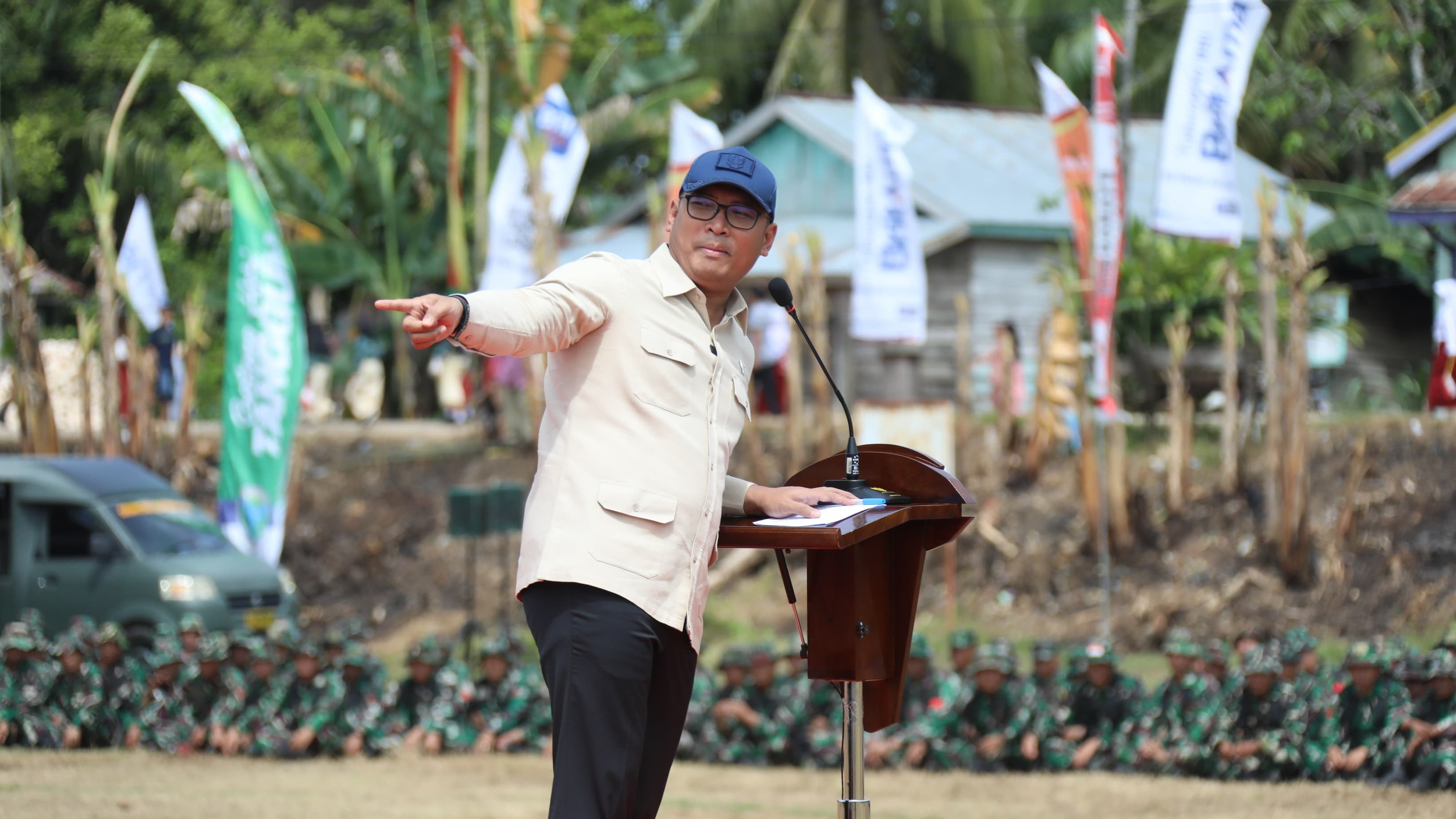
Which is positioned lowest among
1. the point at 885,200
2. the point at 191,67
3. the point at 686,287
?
the point at 686,287

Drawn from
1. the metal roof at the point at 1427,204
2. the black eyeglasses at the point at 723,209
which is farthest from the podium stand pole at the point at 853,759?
the metal roof at the point at 1427,204

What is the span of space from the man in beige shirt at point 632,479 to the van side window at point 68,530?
9748mm

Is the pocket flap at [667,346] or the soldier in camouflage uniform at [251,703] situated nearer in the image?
the pocket flap at [667,346]

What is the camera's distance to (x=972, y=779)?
761 cm

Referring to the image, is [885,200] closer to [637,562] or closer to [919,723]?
[919,723]

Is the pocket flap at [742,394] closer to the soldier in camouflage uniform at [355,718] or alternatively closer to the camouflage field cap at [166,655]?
the soldier in camouflage uniform at [355,718]

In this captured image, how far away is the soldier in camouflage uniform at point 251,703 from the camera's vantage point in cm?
858

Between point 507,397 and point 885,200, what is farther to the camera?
point 507,397

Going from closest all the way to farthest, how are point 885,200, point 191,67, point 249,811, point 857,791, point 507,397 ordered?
point 857,791 → point 249,811 → point 885,200 → point 507,397 → point 191,67

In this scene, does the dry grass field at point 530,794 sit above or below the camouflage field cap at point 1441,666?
below

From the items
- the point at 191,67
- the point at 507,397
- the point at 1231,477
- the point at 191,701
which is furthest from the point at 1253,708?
the point at 191,67

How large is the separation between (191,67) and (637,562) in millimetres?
25072

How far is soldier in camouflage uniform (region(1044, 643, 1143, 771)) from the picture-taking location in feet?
25.0

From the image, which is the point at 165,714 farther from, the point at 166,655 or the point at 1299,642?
the point at 1299,642
